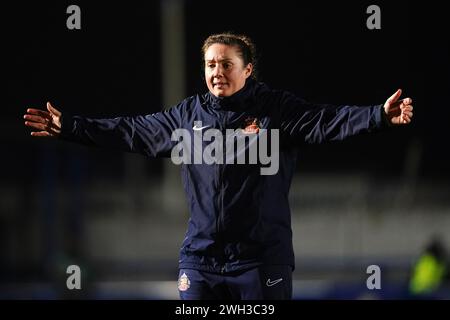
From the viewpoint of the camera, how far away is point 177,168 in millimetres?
16219

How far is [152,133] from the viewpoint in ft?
14.5

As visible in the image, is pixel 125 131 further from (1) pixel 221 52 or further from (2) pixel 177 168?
(2) pixel 177 168

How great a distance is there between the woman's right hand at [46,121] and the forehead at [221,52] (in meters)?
0.78

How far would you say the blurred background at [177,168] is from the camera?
11.3 metres

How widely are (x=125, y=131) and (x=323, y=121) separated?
3.02 feet

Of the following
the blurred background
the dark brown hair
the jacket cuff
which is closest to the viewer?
the jacket cuff

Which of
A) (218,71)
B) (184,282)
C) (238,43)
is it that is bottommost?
(184,282)

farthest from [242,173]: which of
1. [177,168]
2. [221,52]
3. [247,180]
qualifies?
[177,168]

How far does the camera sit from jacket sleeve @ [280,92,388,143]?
413 cm

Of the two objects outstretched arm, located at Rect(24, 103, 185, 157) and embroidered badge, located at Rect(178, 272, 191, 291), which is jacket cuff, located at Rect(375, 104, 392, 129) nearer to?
outstretched arm, located at Rect(24, 103, 185, 157)

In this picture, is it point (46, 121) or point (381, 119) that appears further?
point (46, 121)

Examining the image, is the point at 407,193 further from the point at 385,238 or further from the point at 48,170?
the point at 48,170

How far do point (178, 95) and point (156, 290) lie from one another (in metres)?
6.52

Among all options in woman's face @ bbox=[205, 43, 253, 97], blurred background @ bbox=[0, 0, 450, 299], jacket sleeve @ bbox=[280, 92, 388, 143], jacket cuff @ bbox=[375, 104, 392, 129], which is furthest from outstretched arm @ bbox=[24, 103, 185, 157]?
blurred background @ bbox=[0, 0, 450, 299]
